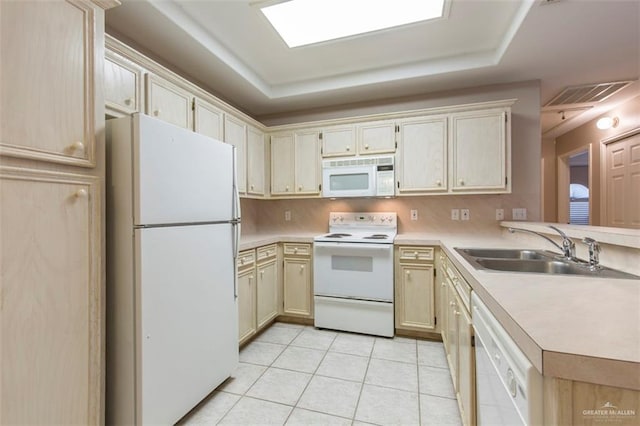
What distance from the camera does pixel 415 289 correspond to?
2.60 meters

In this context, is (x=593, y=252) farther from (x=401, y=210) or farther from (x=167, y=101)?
(x=167, y=101)

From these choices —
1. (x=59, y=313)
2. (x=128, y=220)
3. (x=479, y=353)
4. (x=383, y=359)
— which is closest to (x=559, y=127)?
(x=383, y=359)

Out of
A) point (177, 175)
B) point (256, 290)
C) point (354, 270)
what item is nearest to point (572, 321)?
point (177, 175)

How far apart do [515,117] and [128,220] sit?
11.2ft

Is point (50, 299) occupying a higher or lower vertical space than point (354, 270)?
higher

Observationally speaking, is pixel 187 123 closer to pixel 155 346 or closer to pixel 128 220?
pixel 128 220

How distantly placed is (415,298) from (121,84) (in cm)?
273

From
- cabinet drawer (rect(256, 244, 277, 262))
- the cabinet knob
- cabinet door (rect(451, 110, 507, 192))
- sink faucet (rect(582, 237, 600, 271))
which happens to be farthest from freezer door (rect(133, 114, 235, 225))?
cabinet door (rect(451, 110, 507, 192))

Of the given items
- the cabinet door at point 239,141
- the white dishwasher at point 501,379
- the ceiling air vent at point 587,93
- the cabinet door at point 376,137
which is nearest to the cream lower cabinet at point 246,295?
the cabinet door at point 239,141

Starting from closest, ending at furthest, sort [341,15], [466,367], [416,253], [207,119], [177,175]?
[466,367]
[177,175]
[341,15]
[207,119]
[416,253]

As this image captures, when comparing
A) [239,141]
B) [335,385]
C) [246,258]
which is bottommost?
[335,385]

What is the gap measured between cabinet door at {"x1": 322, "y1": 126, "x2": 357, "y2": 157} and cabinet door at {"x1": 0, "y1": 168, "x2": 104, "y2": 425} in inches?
88.1

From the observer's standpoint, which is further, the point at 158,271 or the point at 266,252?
the point at 266,252

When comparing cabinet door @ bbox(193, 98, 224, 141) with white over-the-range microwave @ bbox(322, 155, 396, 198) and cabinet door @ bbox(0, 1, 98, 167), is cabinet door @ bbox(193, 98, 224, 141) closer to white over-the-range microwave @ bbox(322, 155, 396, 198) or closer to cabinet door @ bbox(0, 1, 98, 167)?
cabinet door @ bbox(0, 1, 98, 167)
